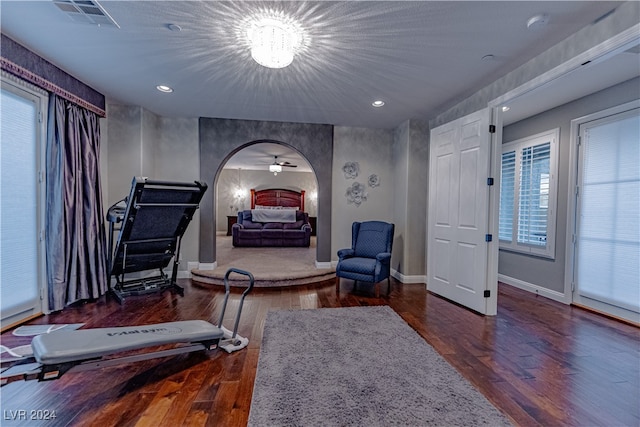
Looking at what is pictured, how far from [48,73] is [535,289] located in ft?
22.2

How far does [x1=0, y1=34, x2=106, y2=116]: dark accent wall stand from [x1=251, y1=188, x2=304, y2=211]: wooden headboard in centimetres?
713

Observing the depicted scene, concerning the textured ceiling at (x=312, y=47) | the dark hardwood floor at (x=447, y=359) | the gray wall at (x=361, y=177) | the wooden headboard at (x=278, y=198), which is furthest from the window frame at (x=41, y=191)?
the wooden headboard at (x=278, y=198)

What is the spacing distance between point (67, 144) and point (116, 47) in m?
1.42

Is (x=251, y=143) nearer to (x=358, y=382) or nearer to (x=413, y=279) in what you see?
(x=413, y=279)

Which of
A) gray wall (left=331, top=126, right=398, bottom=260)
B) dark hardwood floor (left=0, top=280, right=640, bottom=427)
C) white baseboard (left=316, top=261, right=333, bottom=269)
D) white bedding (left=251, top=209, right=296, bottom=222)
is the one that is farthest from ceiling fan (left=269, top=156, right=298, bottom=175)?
dark hardwood floor (left=0, top=280, right=640, bottom=427)

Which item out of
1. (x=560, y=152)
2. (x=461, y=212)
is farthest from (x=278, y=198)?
(x=560, y=152)

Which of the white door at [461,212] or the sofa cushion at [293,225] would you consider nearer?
the white door at [461,212]

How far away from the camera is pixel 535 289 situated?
409cm

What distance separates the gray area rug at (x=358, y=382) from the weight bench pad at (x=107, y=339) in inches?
23.2

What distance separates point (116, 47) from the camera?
2529 mm

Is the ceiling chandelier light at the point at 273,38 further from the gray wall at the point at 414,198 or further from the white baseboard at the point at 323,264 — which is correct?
the white baseboard at the point at 323,264

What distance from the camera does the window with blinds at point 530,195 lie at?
3938mm

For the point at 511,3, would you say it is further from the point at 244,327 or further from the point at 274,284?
the point at 274,284

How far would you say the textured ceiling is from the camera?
2.00 metres
